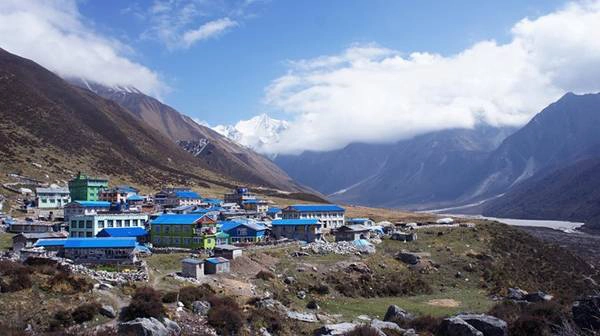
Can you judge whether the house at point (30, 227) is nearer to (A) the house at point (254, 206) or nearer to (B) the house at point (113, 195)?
(B) the house at point (113, 195)

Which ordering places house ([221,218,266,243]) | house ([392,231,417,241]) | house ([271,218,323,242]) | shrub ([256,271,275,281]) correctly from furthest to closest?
house ([392,231,417,241]) → house ([271,218,323,242]) → house ([221,218,266,243]) → shrub ([256,271,275,281])

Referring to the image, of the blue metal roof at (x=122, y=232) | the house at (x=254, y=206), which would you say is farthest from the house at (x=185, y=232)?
the house at (x=254, y=206)

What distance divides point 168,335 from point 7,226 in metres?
46.3

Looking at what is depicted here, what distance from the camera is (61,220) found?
7900 centimetres

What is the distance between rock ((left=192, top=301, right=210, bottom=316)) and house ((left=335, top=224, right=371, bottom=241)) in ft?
136

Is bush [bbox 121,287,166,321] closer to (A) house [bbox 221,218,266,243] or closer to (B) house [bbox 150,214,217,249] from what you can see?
(B) house [bbox 150,214,217,249]

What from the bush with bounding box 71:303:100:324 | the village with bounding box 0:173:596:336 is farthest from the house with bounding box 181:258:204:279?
the bush with bounding box 71:303:100:324

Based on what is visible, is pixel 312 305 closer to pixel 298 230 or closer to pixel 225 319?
pixel 225 319

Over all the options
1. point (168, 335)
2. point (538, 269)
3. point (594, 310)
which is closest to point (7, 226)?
point (168, 335)

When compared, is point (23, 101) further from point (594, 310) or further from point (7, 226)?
point (594, 310)

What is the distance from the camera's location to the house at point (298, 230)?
258 feet

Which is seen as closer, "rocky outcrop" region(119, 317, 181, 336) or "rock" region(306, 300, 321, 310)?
"rocky outcrop" region(119, 317, 181, 336)

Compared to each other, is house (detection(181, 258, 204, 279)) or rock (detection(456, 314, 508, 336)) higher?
house (detection(181, 258, 204, 279))

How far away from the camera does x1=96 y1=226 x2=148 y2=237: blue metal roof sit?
6570 cm
